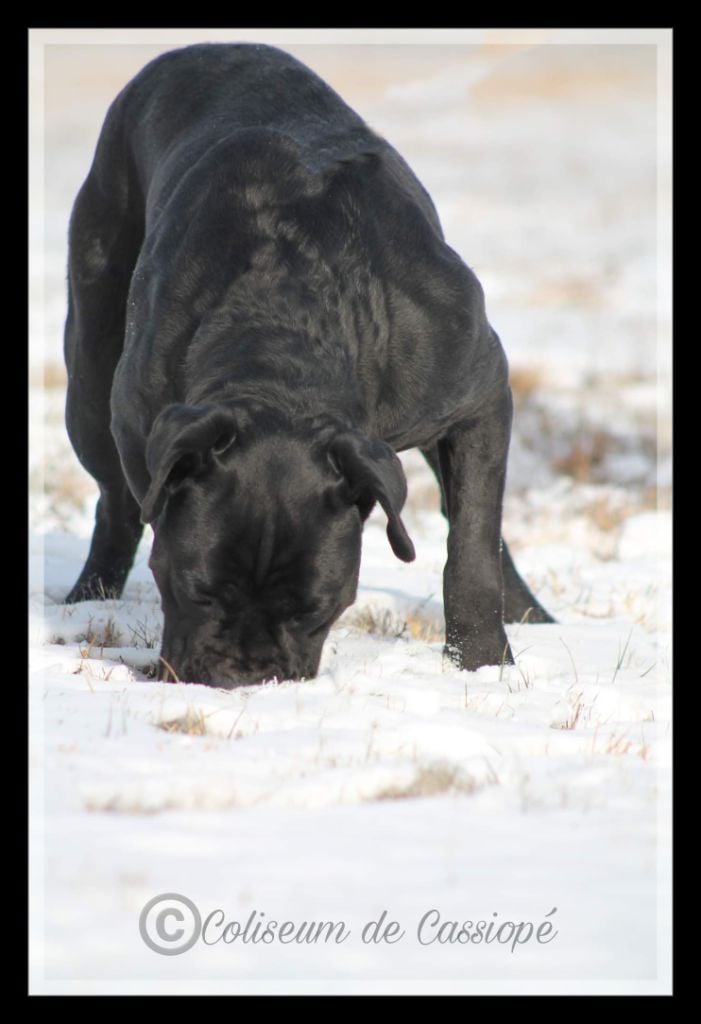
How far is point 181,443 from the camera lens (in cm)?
323

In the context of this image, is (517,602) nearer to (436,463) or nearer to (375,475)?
(436,463)

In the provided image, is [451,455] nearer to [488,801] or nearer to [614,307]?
[488,801]

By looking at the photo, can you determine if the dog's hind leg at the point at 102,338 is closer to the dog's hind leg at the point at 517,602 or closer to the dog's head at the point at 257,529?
the dog's hind leg at the point at 517,602

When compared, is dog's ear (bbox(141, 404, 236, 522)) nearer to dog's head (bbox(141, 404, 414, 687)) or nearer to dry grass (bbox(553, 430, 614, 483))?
dog's head (bbox(141, 404, 414, 687))

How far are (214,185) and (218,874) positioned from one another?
238 cm

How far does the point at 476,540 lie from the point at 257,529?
47.6 inches

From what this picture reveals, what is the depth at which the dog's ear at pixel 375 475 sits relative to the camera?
335 cm

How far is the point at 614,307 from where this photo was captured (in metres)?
16.2

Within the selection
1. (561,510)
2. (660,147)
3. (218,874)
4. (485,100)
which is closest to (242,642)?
(218,874)

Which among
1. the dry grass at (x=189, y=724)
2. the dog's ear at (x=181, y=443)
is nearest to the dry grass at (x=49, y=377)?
the dog's ear at (x=181, y=443)

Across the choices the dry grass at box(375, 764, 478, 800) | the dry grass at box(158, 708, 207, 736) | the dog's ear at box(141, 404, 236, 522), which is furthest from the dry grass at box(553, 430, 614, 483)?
the dry grass at box(375, 764, 478, 800)

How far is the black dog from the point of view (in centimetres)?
337

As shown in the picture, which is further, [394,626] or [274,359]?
[394,626]

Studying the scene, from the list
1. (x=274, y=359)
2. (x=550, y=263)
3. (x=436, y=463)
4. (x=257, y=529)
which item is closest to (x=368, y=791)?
(x=257, y=529)
